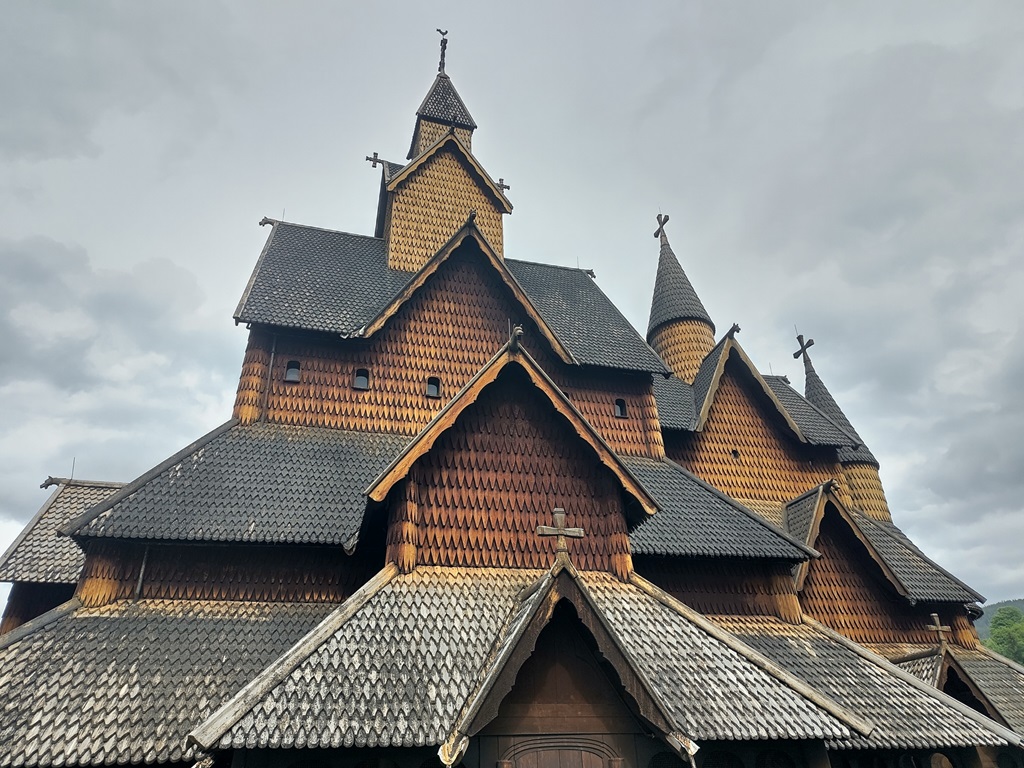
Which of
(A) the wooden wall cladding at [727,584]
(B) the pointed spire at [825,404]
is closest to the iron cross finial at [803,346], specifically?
(B) the pointed spire at [825,404]

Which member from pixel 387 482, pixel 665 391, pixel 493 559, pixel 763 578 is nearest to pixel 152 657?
pixel 387 482

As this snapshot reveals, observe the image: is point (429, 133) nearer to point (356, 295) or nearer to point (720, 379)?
point (356, 295)

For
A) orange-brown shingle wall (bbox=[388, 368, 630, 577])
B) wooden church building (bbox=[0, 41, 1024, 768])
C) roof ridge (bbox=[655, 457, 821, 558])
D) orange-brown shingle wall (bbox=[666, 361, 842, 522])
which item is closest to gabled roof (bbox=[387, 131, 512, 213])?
wooden church building (bbox=[0, 41, 1024, 768])

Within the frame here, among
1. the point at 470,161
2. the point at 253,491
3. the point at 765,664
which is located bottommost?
the point at 765,664

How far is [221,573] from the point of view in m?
9.16

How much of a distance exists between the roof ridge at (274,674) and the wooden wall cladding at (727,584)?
5.17m

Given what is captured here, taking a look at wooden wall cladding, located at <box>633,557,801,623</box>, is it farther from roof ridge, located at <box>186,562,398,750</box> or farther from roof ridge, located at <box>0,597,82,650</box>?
roof ridge, located at <box>0,597,82,650</box>

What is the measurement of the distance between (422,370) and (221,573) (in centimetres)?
536

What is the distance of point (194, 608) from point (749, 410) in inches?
516

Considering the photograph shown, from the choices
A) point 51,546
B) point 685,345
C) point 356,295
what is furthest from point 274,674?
point 685,345

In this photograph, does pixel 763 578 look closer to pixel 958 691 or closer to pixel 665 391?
pixel 958 691

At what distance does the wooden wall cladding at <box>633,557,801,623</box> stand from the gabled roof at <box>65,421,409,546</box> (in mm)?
5114

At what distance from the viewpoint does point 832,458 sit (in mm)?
16406

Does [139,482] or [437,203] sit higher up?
[437,203]
